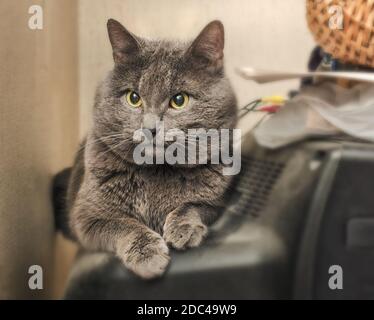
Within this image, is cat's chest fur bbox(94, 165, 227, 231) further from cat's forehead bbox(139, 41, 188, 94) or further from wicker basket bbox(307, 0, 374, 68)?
wicker basket bbox(307, 0, 374, 68)

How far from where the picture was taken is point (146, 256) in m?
0.79

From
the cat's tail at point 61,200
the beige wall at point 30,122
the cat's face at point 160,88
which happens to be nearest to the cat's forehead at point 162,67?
the cat's face at point 160,88

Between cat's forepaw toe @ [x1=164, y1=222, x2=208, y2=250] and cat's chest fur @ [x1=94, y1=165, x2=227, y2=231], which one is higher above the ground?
cat's chest fur @ [x1=94, y1=165, x2=227, y2=231]

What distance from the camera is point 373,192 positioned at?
0.77 meters

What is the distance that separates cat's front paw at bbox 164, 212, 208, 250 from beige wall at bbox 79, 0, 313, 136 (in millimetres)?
274

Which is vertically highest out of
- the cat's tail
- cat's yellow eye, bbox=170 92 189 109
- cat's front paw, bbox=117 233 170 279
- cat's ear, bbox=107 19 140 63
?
cat's ear, bbox=107 19 140 63

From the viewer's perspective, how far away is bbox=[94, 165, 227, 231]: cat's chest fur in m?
0.88

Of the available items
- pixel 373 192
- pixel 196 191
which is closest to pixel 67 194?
pixel 196 191

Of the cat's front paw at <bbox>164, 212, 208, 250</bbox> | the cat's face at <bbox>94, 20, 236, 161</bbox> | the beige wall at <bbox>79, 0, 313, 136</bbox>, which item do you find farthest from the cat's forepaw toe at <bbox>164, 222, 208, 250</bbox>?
the beige wall at <bbox>79, 0, 313, 136</bbox>

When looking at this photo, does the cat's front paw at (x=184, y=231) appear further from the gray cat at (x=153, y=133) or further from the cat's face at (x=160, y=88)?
the cat's face at (x=160, y=88)

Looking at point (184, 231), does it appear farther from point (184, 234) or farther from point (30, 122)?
point (30, 122)

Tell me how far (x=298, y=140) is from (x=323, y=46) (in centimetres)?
21

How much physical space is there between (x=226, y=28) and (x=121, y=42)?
0.22 meters

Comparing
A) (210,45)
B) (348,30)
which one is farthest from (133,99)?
(348,30)
